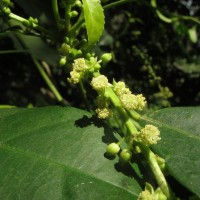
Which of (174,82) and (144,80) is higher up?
(144,80)

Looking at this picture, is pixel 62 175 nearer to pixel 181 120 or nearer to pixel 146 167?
pixel 146 167

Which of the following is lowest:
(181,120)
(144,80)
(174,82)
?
(174,82)

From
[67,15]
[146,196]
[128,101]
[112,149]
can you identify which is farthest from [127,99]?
[67,15]

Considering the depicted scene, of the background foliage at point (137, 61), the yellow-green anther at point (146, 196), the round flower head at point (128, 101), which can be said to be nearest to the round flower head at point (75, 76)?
the round flower head at point (128, 101)

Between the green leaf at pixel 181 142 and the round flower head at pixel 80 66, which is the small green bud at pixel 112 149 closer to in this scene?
the green leaf at pixel 181 142

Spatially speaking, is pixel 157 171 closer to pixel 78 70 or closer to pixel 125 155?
pixel 125 155

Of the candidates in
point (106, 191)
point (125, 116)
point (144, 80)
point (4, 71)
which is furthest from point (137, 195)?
point (4, 71)

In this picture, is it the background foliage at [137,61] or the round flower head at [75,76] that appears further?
the background foliage at [137,61]

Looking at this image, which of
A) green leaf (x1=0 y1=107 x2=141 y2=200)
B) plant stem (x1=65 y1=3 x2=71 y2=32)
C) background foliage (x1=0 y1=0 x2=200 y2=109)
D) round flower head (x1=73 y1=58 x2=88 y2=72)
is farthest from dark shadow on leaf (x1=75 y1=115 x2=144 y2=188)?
background foliage (x1=0 y1=0 x2=200 y2=109)
